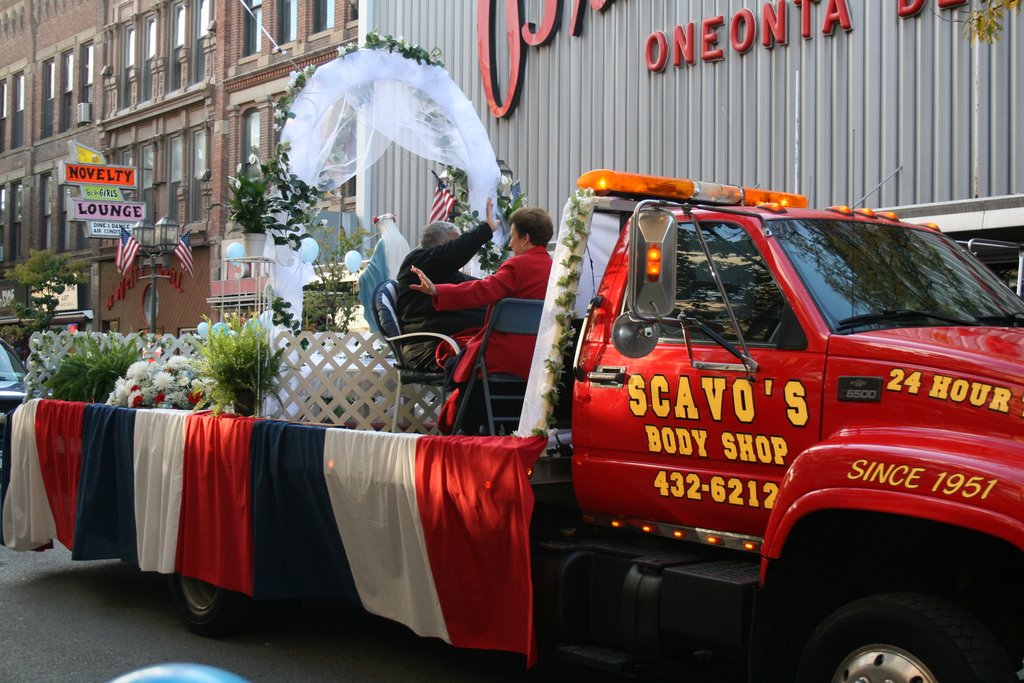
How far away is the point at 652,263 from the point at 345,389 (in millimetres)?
2772

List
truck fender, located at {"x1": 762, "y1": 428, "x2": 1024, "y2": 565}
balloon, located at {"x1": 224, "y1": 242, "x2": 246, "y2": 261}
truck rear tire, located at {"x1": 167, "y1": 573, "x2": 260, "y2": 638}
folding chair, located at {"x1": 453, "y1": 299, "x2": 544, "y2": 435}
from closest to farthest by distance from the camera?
truck fender, located at {"x1": 762, "y1": 428, "x2": 1024, "y2": 565} → folding chair, located at {"x1": 453, "y1": 299, "x2": 544, "y2": 435} → truck rear tire, located at {"x1": 167, "y1": 573, "x2": 260, "y2": 638} → balloon, located at {"x1": 224, "y1": 242, "x2": 246, "y2": 261}

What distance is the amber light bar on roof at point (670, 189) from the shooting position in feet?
18.6

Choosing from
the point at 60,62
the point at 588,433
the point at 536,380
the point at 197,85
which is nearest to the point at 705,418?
the point at 588,433

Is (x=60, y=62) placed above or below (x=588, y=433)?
above

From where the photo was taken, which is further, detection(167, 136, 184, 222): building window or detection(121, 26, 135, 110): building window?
detection(121, 26, 135, 110): building window

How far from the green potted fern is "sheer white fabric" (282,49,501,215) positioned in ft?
5.30

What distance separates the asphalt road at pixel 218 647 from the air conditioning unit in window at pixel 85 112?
31.9m

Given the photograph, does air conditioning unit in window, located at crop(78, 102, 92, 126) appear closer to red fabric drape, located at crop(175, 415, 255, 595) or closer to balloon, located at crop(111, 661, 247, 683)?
red fabric drape, located at crop(175, 415, 255, 595)

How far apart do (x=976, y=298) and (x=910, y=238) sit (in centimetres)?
45

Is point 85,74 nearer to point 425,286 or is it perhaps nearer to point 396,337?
point 396,337

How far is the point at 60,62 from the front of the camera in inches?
1585

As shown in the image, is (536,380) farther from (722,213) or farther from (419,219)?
(419,219)

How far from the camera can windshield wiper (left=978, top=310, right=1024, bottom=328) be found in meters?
4.68

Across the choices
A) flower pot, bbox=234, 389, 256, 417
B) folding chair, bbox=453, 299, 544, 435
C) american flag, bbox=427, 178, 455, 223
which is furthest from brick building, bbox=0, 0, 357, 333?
folding chair, bbox=453, 299, 544, 435
